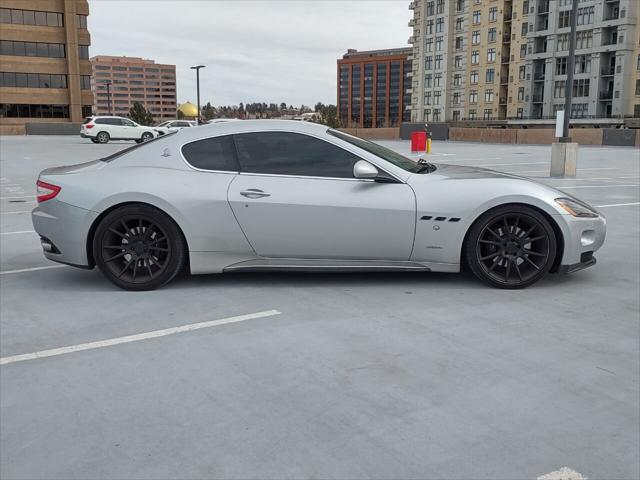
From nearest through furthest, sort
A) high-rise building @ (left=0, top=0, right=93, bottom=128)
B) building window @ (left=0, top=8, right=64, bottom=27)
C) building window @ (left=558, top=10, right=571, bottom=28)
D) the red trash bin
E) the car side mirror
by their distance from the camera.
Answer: the car side mirror < the red trash bin < building window @ (left=0, top=8, right=64, bottom=27) < high-rise building @ (left=0, top=0, right=93, bottom=128) < building window @ (left=558, top=10, right=571, bottom=28)

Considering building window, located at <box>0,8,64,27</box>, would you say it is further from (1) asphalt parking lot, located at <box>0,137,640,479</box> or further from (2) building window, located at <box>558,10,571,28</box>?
(1) asphalt parking lot, located at <box>0,137,640,479</box>

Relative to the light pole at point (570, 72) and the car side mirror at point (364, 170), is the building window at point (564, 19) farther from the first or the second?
the car side mirror at point (364, 170)

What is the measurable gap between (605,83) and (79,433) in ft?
291

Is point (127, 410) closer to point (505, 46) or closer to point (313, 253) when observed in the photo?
point (313, 253)

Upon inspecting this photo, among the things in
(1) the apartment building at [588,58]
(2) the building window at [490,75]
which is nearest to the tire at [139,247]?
(1) the apartment building at [588,58]

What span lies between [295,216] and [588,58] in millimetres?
87708

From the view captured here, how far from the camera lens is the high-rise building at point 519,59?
7831 cm

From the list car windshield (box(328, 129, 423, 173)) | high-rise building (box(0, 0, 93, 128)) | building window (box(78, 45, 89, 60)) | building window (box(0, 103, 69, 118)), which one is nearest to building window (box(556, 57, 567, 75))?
high-rise building (box(0, 0, 93, 128))

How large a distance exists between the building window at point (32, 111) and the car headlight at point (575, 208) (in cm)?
8182

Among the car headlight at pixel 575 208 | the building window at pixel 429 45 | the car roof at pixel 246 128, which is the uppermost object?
the building window at pixel 429 45

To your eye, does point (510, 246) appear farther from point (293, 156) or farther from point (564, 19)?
Answer: point (564, 19)

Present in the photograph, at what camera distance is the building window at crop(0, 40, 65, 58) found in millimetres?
76500

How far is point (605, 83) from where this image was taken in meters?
80.9

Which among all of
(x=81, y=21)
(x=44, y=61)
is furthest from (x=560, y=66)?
(x=44, y=61)
